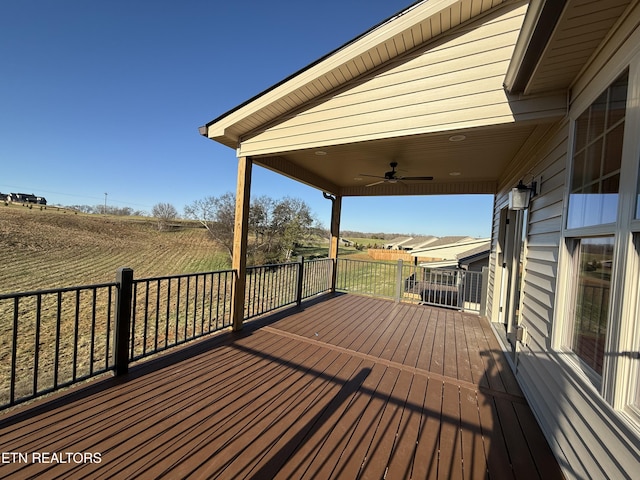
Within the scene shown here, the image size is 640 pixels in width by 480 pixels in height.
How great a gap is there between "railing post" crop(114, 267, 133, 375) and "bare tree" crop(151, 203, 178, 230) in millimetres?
27260

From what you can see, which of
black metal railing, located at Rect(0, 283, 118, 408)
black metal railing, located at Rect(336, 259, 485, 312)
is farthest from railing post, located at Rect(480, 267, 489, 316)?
black metal railing, located at Rect(0, 283, 118, 408)

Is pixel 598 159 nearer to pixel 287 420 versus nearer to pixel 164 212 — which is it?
pixel 287 420

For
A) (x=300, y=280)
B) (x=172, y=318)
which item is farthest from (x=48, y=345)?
(x=300, y=280)

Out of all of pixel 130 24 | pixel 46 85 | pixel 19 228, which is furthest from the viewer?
pixel 19 228

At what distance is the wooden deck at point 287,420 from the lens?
1.51 metres

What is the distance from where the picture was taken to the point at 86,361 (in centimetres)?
592

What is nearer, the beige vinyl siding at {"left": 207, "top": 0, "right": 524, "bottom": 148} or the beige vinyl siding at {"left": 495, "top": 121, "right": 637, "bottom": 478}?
the beige vinyl siding at {"left": 495, "top": 121, "right": 637, "bottom": 478}

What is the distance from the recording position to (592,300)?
154 centimetres

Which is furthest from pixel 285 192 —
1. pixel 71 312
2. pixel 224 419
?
pixel 224 419

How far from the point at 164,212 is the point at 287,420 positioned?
100ft

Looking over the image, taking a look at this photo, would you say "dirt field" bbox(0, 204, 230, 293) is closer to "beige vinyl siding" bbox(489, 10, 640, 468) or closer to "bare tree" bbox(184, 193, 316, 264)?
"bare tree" bbox(184, 193, 316, 264)

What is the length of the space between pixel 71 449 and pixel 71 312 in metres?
10.4

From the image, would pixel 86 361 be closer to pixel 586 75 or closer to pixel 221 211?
pixel 586 75

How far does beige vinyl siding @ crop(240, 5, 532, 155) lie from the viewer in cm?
224
